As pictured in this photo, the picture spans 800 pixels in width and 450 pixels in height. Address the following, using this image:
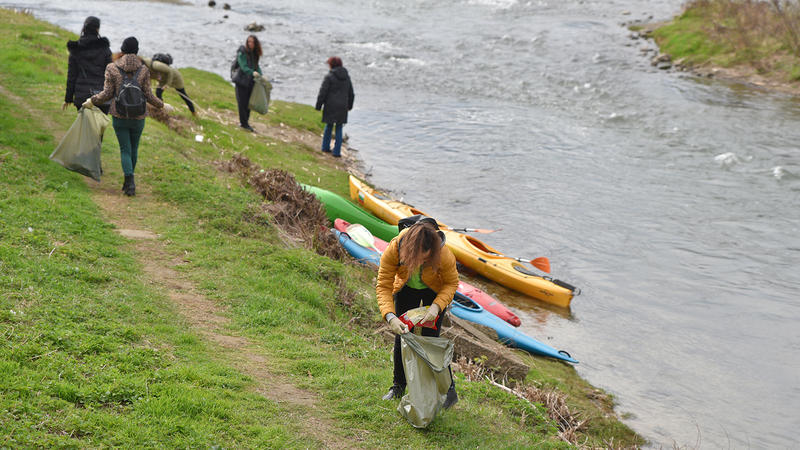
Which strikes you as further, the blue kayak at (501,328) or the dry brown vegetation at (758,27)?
the dry brown vegetation at (758,27)

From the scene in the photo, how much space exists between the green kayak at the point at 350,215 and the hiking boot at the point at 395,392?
21.5ft

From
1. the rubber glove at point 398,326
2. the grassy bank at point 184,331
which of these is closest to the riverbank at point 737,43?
the grassy bank at point 184,331

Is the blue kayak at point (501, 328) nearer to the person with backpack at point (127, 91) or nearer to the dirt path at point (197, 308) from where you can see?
the dirt path at point (197, 308)

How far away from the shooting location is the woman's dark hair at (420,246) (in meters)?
5.24

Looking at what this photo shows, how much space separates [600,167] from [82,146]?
14298mm

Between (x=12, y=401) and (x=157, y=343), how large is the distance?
1.59 meters

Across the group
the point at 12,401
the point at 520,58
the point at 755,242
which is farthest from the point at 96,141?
the point at 520,58

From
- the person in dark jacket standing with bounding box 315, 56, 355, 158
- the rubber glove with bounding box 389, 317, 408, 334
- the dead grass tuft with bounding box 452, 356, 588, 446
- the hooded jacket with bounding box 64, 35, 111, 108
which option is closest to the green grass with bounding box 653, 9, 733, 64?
the person in dark jacket standing with bounding box 315, 56, 355, 158

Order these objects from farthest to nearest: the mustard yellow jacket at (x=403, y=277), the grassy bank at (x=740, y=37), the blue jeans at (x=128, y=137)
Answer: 1. the grassy bank at (x=740, y=37)
2. the blue jeans at (x=128, y=137)
3. the mustard yellow jacket at (x=403, y=277)

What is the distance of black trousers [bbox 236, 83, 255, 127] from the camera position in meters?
15.4

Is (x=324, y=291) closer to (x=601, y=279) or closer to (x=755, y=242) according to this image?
(x=601, y=279)

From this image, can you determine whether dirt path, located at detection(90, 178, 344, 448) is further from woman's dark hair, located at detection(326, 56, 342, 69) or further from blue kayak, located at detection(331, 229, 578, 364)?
woman's dark hair, located at detection(326, 56, 342, 69)

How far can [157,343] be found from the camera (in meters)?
6.05

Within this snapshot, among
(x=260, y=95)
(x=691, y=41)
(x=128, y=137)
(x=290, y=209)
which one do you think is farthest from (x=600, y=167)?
(x=691, y=41)
